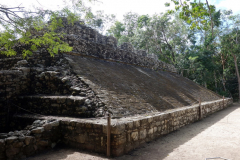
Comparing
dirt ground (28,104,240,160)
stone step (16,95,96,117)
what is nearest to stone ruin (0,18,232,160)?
stone step (16,95,96,117)

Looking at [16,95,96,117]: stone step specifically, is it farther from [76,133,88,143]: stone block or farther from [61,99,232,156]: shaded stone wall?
[76,133,88,143]: stone block

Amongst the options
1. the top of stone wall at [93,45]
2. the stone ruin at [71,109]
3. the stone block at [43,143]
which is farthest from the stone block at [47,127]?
the top of stone wall at [93,45]

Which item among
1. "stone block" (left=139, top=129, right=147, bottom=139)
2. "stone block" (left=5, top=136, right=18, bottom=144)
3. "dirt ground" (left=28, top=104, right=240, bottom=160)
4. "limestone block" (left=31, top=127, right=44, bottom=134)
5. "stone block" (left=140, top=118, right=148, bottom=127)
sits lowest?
"dirt ground" (left=28, top=104, right=240, bottom=160)

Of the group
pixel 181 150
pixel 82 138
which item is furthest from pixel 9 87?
pixel 181 150

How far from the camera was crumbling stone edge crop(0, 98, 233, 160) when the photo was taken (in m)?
4.01

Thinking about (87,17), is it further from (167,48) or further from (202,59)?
(167,48)

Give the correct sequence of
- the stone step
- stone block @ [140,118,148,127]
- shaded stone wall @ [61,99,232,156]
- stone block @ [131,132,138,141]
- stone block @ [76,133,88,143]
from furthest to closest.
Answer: the stone step
stone block @ [140,118,148,127]
stone block @ [131,132,138,141]
stone block @ [76,133,88,143]
shaded stone wall @ [61,99,232,156]

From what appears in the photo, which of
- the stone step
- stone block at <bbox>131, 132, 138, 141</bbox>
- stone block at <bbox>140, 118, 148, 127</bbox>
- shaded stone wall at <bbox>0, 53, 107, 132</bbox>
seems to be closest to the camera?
stone block at <bbox>131, 132, 138, 141</bbox>

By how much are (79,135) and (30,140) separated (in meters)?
1.12

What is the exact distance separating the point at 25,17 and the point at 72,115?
9.46 feet

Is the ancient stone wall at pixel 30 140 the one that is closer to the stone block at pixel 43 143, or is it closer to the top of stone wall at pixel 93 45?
the stone block at pixel 43 143

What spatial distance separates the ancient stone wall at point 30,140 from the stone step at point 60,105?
63cm

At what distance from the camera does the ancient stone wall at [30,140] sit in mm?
3938

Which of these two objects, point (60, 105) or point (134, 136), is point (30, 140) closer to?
point (60, 105)
